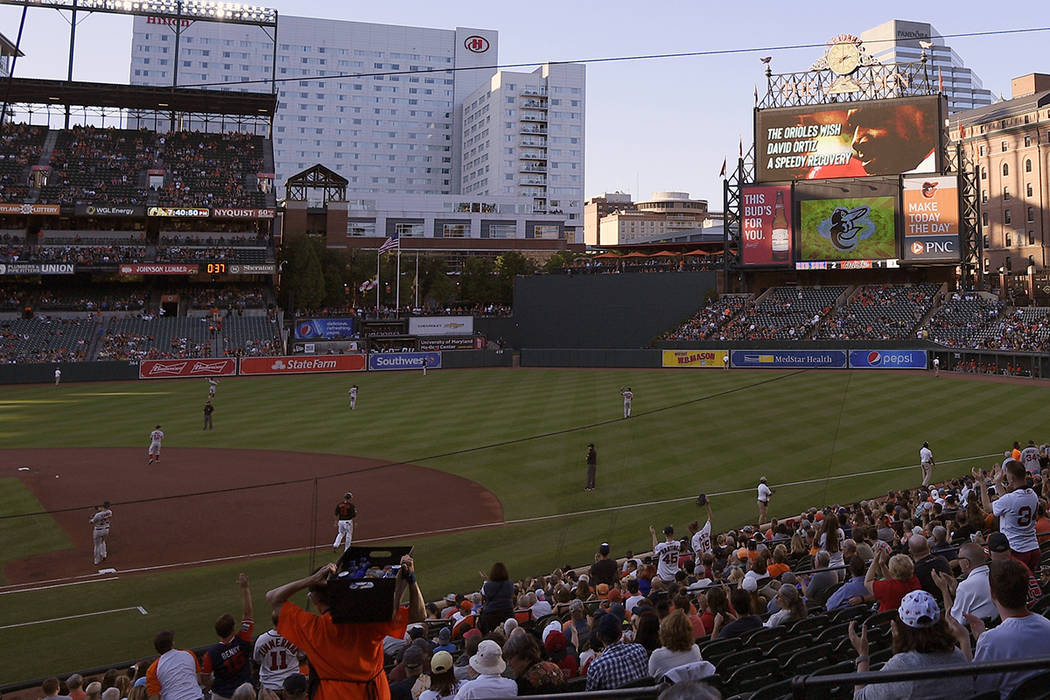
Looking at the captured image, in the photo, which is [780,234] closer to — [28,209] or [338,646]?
[28,209]

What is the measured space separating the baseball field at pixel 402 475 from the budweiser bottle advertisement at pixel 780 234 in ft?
72.2

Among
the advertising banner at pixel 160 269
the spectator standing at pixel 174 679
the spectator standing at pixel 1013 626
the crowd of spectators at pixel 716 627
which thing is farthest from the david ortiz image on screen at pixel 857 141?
the spectator standing at pixel 174 679

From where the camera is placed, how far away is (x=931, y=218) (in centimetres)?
6262

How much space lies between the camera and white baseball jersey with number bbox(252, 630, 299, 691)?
25.6 feet

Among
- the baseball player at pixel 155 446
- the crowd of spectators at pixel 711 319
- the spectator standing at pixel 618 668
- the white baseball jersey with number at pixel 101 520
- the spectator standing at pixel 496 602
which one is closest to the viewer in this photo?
the spectator standing at pixel 618 668

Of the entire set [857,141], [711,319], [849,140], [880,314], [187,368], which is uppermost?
[849,140]

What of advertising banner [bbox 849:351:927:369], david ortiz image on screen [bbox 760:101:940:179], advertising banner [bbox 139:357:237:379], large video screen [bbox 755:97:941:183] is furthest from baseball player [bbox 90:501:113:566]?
david ortiz image on screen [bbox 760:101:940:179]

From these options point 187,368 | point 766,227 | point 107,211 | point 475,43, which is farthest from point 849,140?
point 475,43

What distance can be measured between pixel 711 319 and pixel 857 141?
62.6 feet

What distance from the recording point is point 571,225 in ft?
449

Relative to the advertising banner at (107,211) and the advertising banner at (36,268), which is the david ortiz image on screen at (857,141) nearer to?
the advertising banner at (107,211)

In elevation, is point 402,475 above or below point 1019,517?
below

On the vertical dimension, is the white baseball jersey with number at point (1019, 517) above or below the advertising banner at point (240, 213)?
below

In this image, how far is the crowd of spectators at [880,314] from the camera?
59281 mm
